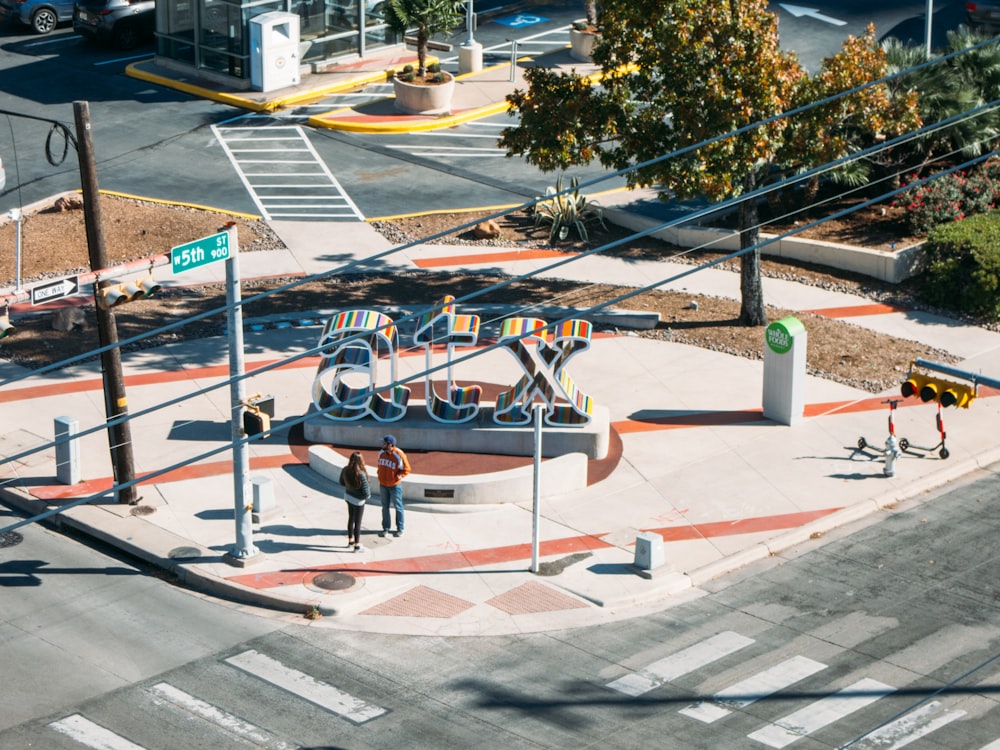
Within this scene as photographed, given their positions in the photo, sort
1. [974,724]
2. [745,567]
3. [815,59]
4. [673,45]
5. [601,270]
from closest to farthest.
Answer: [974,724], [745,567], [673,45], [601,270], [815,59]

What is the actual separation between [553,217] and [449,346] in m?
10.7

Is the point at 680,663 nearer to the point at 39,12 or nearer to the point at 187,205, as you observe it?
the point at 187,205

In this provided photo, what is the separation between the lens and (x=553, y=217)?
34812 millimetres

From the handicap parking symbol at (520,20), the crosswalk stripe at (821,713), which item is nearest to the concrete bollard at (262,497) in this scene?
the crosswalk stripe at (821,713)

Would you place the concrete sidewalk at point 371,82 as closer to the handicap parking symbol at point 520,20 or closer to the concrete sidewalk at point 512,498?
the handicap parking symbol at point 520,20

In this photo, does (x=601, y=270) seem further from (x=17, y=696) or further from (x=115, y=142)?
(x=17, y=696)

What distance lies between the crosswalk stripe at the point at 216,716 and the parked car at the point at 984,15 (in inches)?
1348

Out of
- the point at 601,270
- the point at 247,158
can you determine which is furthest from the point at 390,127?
the point at 601,270

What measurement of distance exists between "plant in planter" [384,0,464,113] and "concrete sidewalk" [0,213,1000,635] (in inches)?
484

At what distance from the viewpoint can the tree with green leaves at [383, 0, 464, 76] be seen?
132 ft

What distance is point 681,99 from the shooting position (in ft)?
90.5

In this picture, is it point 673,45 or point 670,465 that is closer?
point 670,465

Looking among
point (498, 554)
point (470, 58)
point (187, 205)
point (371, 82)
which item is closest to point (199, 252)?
point (498, 554)

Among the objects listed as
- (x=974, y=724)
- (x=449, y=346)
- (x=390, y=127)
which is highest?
(x=390, y=127)
